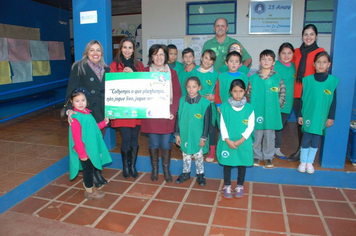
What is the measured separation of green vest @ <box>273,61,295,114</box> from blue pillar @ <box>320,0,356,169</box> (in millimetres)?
480

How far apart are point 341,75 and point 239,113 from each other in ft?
4.27

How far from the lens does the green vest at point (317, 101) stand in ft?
10.8

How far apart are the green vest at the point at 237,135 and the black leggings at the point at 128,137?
3.70 feet

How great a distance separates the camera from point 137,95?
3340mm

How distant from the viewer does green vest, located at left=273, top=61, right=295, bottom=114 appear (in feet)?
12.2

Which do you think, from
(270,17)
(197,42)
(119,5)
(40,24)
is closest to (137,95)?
(197,42)

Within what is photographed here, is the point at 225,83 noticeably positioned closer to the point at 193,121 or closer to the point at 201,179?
the point at 193,121

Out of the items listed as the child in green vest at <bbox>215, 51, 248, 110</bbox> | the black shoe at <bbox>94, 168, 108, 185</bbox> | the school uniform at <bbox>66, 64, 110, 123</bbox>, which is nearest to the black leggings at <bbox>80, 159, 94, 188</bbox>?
the black shoe at <bbox>94, 168, 108, 185</bbox>

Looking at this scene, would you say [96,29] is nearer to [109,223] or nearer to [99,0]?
[99,0]

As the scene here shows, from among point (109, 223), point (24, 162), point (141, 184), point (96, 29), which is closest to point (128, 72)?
point (96, 29)

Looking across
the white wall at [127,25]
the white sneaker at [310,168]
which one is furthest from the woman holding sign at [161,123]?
the white wall at [127,25]

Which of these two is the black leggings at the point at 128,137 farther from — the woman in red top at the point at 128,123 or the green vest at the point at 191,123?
the green vest at the point at 191,123

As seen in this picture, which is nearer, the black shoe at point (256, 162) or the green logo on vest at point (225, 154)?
the green logo on vest at point (225, 154)

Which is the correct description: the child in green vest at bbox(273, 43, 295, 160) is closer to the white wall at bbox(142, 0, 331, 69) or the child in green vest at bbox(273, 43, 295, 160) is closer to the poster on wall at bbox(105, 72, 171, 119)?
the poster on wall at bbox(105, 72, 171, 119)
